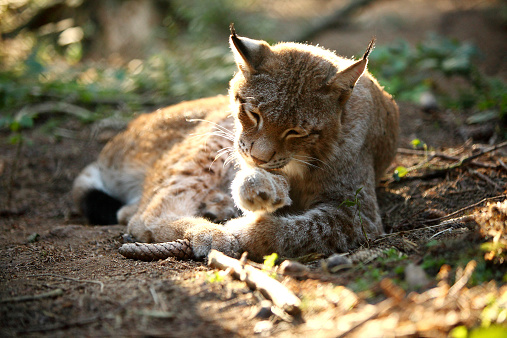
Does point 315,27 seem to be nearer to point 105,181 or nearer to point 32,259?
point 105,181

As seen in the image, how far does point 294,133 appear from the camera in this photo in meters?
3.19

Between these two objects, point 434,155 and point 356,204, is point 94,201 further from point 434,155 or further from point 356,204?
point 434,155

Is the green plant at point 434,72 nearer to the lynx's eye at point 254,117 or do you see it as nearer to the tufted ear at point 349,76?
the tufted ear at point 349,76

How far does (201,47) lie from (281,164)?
6197 millimetres

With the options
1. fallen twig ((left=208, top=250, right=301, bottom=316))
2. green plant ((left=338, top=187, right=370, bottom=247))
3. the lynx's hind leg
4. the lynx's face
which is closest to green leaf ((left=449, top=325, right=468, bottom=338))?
fallen twig ((left=208, top=250, right=301, bottom=316))

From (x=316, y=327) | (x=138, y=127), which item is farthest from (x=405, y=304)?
(x=138, y=127)

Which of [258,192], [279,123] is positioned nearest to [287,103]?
[279,123]

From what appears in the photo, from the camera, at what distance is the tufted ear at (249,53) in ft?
10.7

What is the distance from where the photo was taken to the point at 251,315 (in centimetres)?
219

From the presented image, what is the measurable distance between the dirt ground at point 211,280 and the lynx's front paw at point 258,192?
516 mm

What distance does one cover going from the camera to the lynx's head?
3.15 m

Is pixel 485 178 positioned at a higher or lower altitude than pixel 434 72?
lower

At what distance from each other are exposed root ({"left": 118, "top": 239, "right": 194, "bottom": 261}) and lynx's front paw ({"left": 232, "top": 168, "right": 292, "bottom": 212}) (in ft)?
1.77

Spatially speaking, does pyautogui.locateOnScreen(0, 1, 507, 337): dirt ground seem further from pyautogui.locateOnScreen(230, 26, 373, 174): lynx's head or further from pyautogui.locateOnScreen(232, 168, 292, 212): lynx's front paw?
pyautogui.locateOnScreen(230, 26, 373, 174): lynx's head
